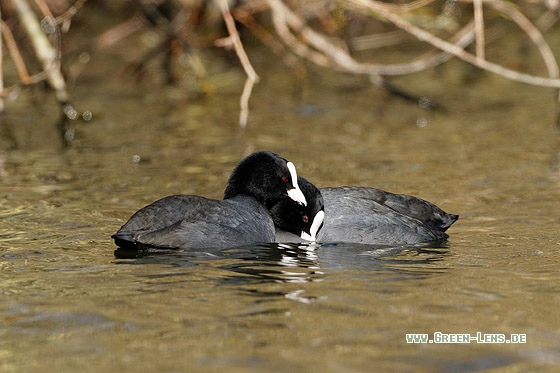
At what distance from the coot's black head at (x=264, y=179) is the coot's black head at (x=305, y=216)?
0.25 ft

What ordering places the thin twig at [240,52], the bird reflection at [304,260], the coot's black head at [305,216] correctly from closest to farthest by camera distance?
the bird reflection at [304,260] < the coot's black head at [305,216] < the thin twig at [240,52]

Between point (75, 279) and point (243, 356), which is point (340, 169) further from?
point (243, 356)

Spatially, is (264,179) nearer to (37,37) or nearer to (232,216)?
(232,216)

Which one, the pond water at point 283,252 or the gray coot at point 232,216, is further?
the gray coot at point 232,216

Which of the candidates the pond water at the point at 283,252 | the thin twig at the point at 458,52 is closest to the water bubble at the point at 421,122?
the pond water at the point at 283,252

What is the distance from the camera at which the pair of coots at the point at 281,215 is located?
5.51 m

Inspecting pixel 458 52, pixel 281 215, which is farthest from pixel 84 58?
pixel 281 215

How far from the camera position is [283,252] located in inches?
225

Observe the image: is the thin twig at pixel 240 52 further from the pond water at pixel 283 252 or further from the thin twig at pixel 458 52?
the thin twig at pixel 458 52

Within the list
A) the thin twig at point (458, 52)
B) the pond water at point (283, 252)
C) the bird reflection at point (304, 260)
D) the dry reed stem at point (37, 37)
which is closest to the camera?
the pond water at point (283, 252)

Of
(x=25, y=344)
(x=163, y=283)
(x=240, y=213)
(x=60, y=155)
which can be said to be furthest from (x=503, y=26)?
(x=25, y=344)

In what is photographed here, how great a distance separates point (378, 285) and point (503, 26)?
1057 cm

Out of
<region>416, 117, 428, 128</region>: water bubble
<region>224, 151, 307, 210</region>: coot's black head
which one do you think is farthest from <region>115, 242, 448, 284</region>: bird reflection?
<region>416, 117, 428, 128</region>: water bubble

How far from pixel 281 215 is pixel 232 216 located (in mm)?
633
